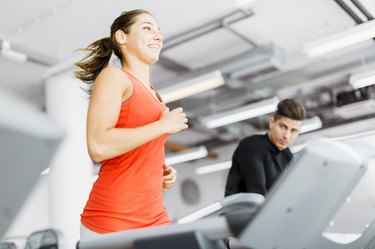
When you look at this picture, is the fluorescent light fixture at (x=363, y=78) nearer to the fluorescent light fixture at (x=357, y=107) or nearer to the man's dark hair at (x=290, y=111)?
the fluorescent light fixture at (x=357, y=107)

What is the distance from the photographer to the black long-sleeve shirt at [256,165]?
2242 mm

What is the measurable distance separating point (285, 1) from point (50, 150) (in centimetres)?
585

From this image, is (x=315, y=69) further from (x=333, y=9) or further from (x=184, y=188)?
(x=184, y=188)

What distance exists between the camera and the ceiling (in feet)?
18.3

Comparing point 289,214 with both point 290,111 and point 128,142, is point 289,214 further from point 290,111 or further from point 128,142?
point 290,111

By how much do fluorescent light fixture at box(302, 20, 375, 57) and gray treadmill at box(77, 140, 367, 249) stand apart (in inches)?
175

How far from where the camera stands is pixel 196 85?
247 inches

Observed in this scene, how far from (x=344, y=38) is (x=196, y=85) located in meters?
1.94

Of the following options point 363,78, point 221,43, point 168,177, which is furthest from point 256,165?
point 221,43

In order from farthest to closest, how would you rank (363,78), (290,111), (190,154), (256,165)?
1. (190,154)
2. (363,78)
3. (290,111)
4. (256,165)

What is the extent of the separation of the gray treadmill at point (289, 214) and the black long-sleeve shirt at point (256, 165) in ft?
3.89

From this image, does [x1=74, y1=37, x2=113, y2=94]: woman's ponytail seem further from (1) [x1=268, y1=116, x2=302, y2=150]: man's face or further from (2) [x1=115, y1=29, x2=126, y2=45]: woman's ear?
(1) [x1=268, y1=116, x2=302, y2=150]: man's face

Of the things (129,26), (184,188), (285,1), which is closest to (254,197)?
(129,26)

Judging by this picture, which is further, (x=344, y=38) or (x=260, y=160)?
(x=344, y=38)
